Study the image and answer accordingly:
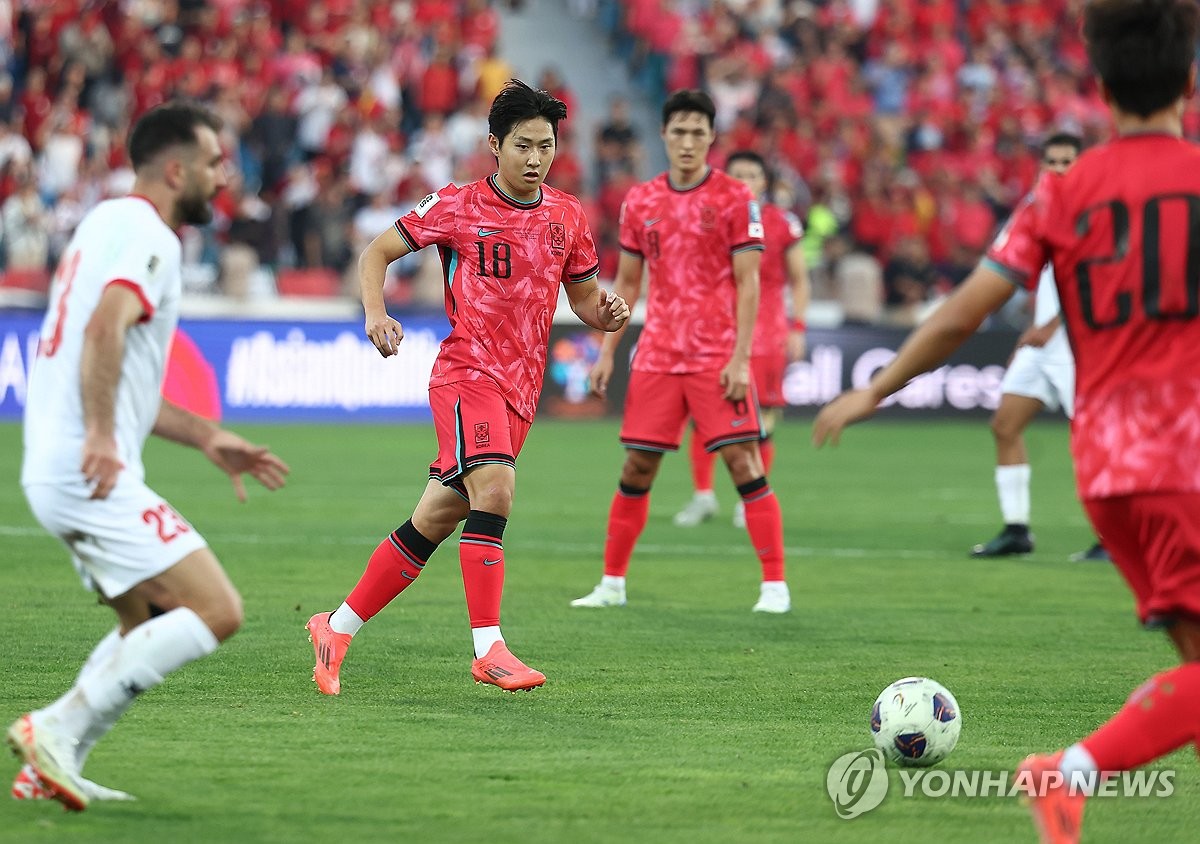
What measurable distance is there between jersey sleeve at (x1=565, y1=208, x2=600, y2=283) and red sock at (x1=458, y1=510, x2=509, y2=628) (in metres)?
1.16

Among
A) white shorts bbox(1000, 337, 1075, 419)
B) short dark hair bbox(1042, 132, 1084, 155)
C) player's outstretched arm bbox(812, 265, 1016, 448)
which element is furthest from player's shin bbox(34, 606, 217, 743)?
white shorts bbox(1000, 337, 1075, 419)

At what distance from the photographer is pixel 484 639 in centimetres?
691

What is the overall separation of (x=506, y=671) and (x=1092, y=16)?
11.5 feet

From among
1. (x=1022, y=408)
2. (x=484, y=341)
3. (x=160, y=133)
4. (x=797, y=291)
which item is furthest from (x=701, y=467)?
(x=160, y=133)

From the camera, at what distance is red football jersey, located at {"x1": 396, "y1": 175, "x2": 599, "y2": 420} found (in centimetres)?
718

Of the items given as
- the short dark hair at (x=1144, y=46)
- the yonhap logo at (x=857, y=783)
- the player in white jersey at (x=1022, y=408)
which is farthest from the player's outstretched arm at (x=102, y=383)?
the player in white jersey at (x=1022, y=408)

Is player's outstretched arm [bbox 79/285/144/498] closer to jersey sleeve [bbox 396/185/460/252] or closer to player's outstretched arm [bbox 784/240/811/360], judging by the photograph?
jersey sleeve [bbox 396/185/460/252]

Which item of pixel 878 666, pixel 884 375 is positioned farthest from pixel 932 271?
pixel 884 375

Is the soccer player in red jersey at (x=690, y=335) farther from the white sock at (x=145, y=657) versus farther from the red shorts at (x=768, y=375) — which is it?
the white sock at (x=145, y=657)

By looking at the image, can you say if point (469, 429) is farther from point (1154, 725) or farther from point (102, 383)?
point (1154, 725)

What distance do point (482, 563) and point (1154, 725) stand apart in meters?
3.29

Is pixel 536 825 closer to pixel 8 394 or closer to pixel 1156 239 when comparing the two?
pixel 1156 239

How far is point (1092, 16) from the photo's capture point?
14.1 ft

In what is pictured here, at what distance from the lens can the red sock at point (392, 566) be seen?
23.2 feet
